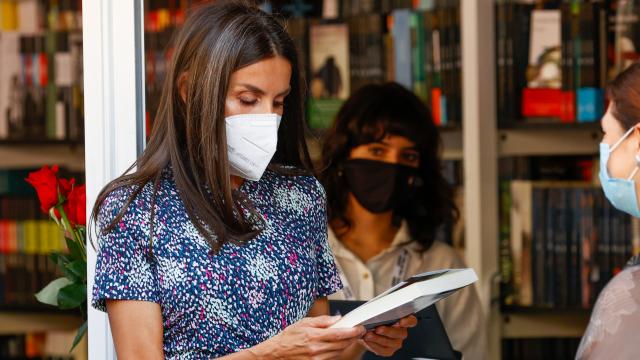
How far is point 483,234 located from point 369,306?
1.74 m

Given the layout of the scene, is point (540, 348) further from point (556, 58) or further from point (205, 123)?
point (205, 123)

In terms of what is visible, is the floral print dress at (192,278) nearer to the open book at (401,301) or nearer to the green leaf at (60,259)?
the open book at (401,301)

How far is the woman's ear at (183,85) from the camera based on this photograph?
1.47 meters

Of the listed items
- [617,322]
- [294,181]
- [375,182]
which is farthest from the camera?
[375,182]

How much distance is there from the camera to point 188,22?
150 centimetres

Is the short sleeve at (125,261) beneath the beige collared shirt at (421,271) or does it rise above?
above

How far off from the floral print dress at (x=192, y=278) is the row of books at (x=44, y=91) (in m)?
1.99

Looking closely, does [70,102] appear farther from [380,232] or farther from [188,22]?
[188,22]

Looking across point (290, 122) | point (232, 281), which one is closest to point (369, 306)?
point (232, 281)

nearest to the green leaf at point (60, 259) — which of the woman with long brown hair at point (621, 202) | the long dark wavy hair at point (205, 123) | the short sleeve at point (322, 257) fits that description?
the long dark wavy hair at point (205, 123)

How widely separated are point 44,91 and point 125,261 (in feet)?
7.00

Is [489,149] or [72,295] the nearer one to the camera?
[72,295]

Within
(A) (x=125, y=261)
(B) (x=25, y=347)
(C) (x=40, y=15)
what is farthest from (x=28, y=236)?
(A) (x=125, y=261)

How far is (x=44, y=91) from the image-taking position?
131 inches
